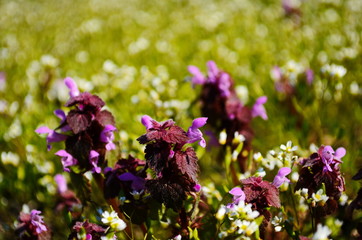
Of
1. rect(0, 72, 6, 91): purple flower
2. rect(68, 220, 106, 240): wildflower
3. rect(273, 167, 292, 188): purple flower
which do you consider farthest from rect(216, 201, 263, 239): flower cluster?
Result: rect(0, 72, 6, 91): purple flower

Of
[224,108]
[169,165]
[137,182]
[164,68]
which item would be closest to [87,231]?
[137,182]

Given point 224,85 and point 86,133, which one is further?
point 224,85

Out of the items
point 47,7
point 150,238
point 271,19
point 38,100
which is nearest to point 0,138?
point 38,100

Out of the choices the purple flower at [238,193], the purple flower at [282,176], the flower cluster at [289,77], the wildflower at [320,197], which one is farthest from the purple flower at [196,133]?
the flower cluster at [289,77]

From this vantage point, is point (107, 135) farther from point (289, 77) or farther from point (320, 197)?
point (289, 77)

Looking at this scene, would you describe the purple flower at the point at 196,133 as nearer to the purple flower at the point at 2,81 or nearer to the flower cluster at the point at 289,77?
the flower cluster at the point at 289,77
